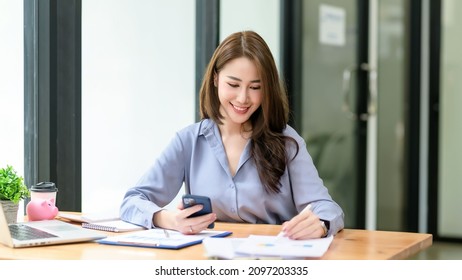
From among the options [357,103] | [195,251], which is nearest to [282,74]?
[357,103]

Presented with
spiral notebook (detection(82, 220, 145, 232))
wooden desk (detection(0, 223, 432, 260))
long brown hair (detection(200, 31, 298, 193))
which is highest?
long brown hair (detection(200, 31, 298, 193))

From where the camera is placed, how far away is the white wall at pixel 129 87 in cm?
304

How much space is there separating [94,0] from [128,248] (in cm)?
152

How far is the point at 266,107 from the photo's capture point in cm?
235

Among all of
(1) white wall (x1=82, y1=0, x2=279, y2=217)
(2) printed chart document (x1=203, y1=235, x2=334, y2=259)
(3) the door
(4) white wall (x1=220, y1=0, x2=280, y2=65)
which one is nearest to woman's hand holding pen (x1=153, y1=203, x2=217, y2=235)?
(2) printed chart document (x1=203, y1=235, x2=334, y2=259)

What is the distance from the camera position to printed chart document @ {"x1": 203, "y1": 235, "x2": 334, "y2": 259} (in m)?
1.60

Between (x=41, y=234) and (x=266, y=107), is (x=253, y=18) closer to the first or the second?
(x=266, y=107)

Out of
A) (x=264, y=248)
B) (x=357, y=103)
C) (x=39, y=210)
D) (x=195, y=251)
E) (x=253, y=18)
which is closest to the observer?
(x=264, y=248)

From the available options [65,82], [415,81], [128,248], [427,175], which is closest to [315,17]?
[415,81]

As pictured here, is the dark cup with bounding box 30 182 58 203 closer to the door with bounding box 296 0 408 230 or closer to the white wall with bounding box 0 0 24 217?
the white wall with bounding box 0 0 24 217

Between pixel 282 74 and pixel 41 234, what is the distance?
113 inches

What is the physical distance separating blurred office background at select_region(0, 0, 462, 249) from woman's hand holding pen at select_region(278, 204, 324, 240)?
4.17 feet

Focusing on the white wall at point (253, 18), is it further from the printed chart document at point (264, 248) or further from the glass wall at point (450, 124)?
the printed chart document at point (264, 248)

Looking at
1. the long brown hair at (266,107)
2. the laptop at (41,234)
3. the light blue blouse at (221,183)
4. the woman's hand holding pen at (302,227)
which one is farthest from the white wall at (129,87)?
the woman's hand holding pen at (302,227)
